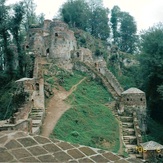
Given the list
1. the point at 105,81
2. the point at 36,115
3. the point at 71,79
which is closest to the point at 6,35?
the point at 71,79

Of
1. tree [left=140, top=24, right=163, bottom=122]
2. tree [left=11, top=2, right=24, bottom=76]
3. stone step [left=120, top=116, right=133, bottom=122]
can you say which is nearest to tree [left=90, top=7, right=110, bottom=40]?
tree [left=140, top=24, right=163, bottom=122]

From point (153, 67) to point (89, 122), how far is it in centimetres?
945

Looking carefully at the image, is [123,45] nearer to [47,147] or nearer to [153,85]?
[153,85]

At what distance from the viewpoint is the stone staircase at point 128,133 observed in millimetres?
18094

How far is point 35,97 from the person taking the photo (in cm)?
2044

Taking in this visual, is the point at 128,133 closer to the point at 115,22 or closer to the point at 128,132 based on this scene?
the point at 128,132

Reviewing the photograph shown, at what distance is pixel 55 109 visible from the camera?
20.2 m

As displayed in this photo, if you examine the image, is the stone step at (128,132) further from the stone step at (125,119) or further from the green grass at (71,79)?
the green grass at (71,79)

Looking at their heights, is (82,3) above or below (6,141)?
above

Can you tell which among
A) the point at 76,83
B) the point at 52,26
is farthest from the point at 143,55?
the point at 52,26

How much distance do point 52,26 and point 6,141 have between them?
2967cm

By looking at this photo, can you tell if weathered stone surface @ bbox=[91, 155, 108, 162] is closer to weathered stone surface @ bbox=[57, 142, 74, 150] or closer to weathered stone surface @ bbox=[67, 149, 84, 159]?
weathered stone surface @ bbox=[67, 149, 84, 159]

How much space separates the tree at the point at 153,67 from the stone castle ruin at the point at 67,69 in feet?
9.36

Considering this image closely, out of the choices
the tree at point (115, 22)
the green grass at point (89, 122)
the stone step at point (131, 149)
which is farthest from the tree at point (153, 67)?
the tree at point (115, 22)
